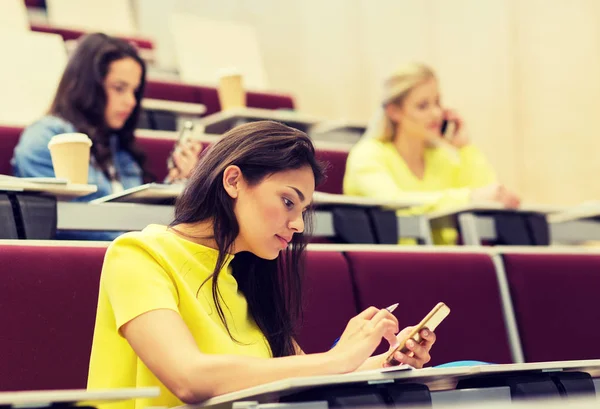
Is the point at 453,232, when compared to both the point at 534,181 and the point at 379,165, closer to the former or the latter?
the point at 379,165

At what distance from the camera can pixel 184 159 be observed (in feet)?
2.87

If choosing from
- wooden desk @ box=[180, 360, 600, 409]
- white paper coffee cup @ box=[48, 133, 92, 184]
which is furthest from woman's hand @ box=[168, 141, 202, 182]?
wooden desk @ box=[180, 360, 600, 409]

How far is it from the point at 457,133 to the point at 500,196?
0.25m

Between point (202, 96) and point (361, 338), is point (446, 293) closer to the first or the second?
point (361, 338)

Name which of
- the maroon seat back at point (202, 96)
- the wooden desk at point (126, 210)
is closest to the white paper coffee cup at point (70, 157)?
the wooden desk at point (126, 210)

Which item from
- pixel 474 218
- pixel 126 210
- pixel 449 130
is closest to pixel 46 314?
pixel 126 210

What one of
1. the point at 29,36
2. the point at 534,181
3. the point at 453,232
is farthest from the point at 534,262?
the point at 29,36

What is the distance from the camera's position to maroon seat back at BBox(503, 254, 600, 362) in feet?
2.43

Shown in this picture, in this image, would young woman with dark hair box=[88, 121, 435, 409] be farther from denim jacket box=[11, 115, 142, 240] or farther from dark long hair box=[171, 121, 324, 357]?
denim jacket box=[11, 115, 142, 240]

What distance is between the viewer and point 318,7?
1.70 m

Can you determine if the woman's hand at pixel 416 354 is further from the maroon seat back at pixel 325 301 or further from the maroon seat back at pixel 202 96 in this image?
the maroon seat back at pixel 202 96

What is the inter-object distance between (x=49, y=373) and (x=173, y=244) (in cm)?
12

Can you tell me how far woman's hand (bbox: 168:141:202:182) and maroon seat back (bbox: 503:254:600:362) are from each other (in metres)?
0.30

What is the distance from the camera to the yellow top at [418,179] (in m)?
1.02
